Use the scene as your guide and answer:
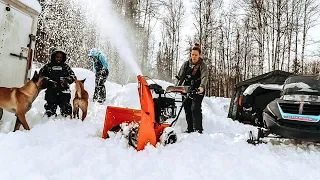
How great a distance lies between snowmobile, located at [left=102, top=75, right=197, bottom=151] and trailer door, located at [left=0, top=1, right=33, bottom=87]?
7.54ft

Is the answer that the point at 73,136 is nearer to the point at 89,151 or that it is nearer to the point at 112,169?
the point at 89,151

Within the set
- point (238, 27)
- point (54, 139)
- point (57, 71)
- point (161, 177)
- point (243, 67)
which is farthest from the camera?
point (243, 67)

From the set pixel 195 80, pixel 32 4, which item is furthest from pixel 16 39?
pixel 195 80

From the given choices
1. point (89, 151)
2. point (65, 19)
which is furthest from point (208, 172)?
point (65, 19)

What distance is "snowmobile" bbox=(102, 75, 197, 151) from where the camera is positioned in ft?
12.9

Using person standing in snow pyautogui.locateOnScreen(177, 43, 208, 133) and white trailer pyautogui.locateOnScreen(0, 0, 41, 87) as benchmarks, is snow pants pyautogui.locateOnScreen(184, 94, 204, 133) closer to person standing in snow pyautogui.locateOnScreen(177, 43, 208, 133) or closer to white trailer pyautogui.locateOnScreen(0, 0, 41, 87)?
person standing in snow pyautogui.locateOnScreen(177, 43, 208, 133)

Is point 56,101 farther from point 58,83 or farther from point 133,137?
point 133,137

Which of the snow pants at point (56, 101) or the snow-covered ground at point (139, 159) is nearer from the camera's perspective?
the snow-covered ground at point (139, 159)

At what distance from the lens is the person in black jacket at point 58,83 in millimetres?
6090

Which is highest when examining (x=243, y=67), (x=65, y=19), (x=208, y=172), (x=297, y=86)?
(x=65, y=19)

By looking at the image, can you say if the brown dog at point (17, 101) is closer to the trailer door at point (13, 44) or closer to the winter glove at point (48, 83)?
the winter glove at point (48, 83)

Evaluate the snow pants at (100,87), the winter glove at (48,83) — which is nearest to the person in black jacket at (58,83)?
the winter glove at (48,83)

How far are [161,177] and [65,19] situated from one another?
2433 centimetres

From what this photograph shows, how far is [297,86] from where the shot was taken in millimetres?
5727
